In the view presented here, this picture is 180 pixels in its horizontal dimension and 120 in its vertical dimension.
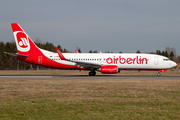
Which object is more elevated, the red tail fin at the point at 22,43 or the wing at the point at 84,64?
the red tail fin at the point at 22,43

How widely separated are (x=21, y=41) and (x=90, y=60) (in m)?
11.9

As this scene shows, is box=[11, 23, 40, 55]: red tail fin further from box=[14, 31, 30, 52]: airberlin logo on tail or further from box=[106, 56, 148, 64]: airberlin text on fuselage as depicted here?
box=[106, 56, 148, 64]: airberlin text on fuselage

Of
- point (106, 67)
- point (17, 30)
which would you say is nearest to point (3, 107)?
point (106, 67)

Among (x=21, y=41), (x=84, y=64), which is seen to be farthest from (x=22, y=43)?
(x=84, y=64)

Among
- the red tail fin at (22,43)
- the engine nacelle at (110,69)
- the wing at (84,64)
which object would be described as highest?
the red tail fin at (22,43)

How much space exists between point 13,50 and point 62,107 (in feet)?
315

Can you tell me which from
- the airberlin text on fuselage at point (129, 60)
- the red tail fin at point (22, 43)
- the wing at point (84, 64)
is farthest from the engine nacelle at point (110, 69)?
the red tail fin at point (22, 43)

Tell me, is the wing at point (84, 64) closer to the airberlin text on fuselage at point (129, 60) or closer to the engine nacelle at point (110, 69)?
the engine nacelle at point (110, 69)

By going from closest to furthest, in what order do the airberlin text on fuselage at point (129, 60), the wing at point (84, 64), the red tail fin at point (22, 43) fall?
the wing at point (84, 64) < the airberlin text on fuselage at point (129, 60) < the red tail fin at point (22, 43)

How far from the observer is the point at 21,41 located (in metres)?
36.8

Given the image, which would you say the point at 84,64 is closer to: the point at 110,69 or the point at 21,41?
the point at 110,69

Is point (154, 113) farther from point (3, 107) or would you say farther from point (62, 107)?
point (3, 107)

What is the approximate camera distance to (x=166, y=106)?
1042 cm

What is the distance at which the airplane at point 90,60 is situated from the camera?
1367 inches
